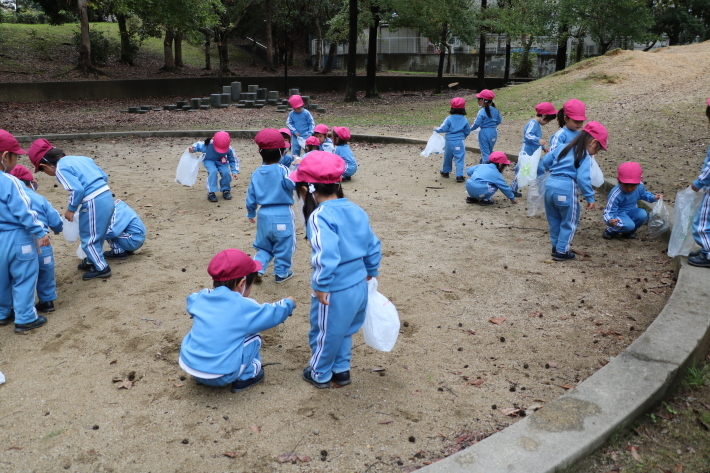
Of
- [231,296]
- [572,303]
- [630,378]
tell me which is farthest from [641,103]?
[231,296]

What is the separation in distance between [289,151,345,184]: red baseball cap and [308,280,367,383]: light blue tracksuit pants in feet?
2.38

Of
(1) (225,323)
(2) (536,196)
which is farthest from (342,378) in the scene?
(2) (536,196)

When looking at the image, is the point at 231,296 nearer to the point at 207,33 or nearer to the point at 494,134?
the point at 494,134

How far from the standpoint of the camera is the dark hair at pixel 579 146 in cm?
646

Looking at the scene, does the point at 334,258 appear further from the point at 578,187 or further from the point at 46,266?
the point at 578,187

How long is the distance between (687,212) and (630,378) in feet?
10.1

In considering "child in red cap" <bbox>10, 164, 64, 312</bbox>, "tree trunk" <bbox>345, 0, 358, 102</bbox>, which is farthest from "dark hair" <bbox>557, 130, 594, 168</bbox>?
"tree trunk" <bbox>345, 0, 358, 102</bbox>

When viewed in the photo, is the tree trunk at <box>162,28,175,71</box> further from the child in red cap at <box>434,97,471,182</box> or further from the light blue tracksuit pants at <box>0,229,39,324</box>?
the light blue tracksuit pants at <box>0,229,39,324</box>

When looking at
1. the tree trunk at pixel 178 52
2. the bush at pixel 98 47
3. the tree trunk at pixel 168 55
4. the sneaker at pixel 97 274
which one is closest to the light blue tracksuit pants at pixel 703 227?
the sneaker at pixel 97 274

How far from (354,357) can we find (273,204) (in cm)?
205

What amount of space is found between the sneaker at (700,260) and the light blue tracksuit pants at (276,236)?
4.00 metres

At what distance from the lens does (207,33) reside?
96.6 feet

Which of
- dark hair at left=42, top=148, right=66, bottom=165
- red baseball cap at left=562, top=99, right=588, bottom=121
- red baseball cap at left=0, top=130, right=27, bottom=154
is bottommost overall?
dark hair at left=42, top=148, right=66, bottom=165

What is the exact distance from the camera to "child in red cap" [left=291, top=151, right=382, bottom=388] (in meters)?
3.73
